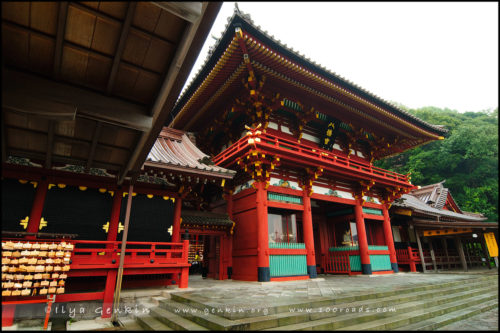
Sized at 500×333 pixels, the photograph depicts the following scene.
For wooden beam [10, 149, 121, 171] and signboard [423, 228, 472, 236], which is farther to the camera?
signboard [423, 228, 472, 236]

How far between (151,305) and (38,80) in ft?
18.2

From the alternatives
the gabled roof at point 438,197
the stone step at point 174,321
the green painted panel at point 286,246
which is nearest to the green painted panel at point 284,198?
the green painted panel at point 286,246

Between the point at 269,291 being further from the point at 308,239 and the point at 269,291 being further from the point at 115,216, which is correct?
the point at 115,216

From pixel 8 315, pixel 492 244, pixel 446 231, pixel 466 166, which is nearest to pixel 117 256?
pixel 8 315

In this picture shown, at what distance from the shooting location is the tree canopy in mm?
28984

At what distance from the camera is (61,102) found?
318 centimetres

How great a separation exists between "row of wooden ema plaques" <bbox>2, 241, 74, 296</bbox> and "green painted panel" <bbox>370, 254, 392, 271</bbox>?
12.8 meters

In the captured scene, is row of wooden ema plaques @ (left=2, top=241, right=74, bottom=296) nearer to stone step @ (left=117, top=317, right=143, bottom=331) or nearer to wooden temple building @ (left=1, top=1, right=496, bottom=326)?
wooden temple building @ (left=1, top=1, right=496, bottom=326)

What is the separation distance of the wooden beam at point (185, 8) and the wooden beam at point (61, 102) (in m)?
1.57

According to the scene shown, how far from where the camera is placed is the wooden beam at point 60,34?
8.61ft

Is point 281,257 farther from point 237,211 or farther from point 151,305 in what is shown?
point 151,305

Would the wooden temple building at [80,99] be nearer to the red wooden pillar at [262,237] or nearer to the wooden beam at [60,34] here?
the wooden beam at [60,34]

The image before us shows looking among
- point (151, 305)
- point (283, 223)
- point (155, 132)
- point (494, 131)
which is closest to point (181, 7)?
point (155, 132)

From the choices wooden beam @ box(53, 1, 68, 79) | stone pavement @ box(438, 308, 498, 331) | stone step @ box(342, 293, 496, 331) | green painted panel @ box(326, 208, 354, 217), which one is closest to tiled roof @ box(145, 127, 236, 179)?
wooden beam @ box(53, 1, 68, 79)
